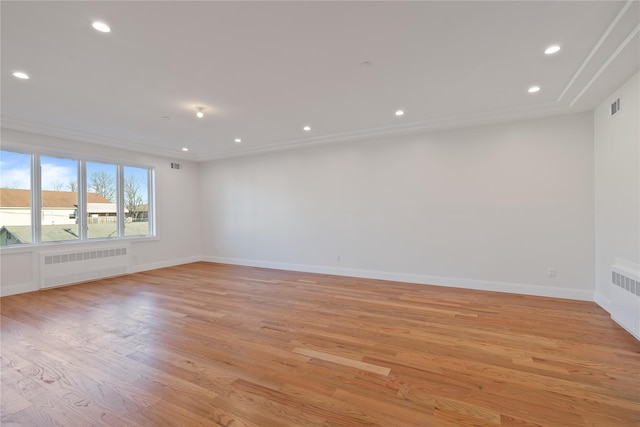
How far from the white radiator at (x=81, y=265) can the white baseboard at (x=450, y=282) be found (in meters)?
2.75

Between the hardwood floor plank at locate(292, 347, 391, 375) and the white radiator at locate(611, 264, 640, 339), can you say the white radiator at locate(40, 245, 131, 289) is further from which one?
the white radiator at locate(611, 264, 640, 339)

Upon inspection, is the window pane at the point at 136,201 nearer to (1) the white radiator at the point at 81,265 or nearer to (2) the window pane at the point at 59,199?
(1) the white radiator at the point at 81,265

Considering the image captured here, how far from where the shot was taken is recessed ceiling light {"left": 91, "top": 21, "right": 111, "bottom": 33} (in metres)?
2.03

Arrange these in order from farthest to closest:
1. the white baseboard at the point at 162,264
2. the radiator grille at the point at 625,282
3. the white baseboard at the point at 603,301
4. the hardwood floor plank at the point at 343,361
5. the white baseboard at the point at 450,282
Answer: the white baseboard at the point at 162,264 < the white baseboard at the point at 450,282 < the white baseboard at the point at 603,301 < the radiator grille at the point at 625,282 < the hardwood floor plank at the point at 343,361

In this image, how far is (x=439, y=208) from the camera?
15.3 ft

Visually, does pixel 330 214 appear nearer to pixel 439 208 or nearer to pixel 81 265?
pixel 439 208

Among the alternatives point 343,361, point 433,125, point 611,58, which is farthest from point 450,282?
→ point 611,58

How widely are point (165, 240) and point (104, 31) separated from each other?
17.2ft

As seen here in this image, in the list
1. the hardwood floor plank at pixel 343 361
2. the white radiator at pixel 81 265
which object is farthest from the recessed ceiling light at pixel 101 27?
the white radiator at pixel 81 265

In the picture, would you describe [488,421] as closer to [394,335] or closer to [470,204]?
[394,335]

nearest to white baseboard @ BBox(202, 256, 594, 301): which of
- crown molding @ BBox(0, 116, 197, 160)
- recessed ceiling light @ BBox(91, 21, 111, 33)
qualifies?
crown molding @ BBox(0, 116, 197, 160)

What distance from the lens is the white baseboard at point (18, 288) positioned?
4.23m

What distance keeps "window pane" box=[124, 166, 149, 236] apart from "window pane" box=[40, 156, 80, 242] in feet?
Result: 2.88

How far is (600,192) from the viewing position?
3.56 metres
